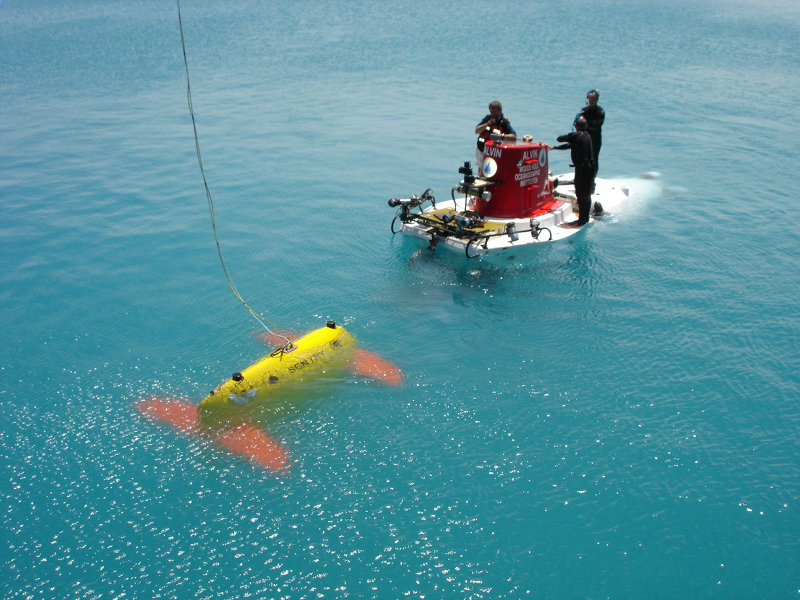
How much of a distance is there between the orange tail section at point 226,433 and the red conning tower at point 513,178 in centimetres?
852

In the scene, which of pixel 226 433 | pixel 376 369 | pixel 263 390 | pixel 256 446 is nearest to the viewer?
pixel 256 446

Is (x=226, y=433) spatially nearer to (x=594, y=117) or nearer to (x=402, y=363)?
(x=402, y=363)

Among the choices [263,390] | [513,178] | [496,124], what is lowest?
[263,390]

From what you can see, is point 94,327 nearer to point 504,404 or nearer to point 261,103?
point 504,404

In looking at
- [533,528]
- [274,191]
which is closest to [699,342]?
[533,528]

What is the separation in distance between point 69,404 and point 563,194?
13179 millimetres

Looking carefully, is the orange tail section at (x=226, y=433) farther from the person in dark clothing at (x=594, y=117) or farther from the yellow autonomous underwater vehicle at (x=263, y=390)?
the person in dark clothing at (x=594, y=117)

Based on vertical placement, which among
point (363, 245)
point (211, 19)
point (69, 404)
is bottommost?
point (69, 404)

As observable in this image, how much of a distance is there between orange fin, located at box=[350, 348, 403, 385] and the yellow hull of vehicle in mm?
185

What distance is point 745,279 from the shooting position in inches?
524

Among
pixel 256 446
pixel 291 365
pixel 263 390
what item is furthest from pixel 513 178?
pixel 256 446

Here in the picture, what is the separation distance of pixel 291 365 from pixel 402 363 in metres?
1.96

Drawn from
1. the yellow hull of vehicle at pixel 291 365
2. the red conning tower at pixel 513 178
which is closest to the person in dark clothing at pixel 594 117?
the red conning tower at pixel 513 178

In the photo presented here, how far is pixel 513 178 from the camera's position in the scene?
14992 millimetres
